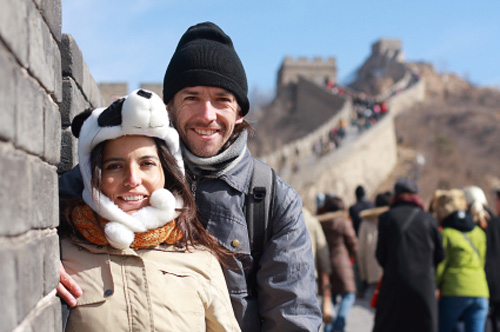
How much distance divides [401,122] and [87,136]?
48.3 m

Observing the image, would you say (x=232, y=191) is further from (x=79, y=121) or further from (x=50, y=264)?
(x=50, y=264)

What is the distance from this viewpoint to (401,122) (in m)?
48.9

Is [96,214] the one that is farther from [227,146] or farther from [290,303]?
[290,303]

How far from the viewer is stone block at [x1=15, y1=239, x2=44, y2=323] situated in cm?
148

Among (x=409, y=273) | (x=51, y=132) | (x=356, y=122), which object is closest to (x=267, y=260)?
(x=51, y=132)

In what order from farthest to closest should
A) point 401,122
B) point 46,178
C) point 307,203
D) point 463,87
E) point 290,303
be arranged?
point 463,87
point 401,122
point 307,203
point 290,303
point 46,178

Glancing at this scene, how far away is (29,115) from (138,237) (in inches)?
35.1

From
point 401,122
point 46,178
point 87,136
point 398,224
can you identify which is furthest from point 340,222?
point 401,122

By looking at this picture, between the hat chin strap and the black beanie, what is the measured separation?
2.14 feet

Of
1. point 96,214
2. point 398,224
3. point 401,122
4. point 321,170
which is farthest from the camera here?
point 401,122

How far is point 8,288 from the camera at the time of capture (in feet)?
4.53

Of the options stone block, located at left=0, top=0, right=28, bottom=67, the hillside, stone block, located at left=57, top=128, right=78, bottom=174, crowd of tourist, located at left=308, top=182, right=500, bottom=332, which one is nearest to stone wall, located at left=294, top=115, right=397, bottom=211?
the hillside

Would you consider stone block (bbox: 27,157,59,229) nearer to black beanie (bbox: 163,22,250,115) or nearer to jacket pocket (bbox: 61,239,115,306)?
jacket pocket (bbox: 61,239,115,306)

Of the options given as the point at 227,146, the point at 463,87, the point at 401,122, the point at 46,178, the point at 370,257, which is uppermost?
the point at 463,87
